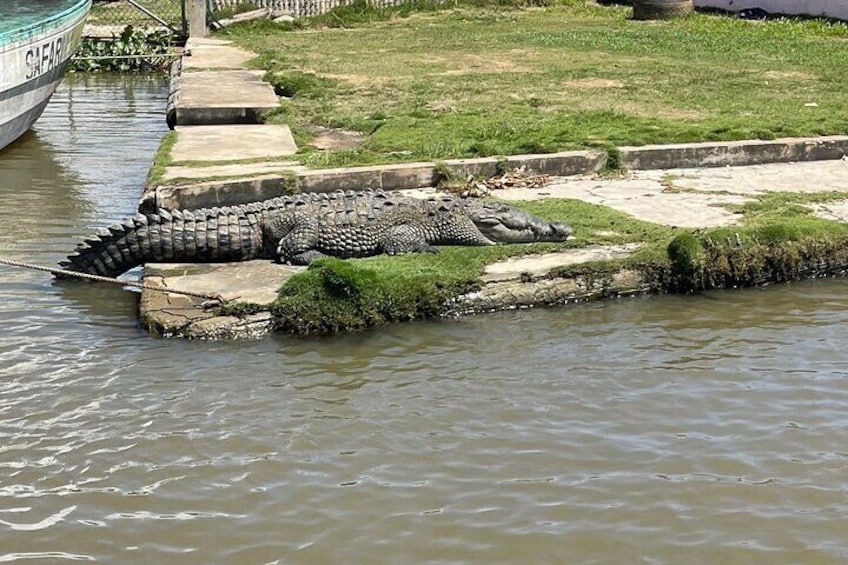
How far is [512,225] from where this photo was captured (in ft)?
24.4

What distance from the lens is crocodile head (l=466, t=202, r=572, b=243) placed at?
7.39m

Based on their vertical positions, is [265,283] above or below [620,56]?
below

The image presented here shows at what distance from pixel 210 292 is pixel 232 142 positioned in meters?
3.90

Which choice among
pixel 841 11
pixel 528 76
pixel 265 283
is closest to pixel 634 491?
pixel 265 283

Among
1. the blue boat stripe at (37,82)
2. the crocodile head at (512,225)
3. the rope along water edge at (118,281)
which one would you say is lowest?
the rope along water edge at (118,281)

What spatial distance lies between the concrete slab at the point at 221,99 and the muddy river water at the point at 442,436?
464 centimetres

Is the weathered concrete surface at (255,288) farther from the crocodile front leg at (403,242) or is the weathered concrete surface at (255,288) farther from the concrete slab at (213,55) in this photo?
the concrete slab at (213,55)

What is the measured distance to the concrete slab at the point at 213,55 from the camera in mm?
15875

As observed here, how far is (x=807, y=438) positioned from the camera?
5.14 m

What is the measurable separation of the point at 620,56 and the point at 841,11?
7.86 metres

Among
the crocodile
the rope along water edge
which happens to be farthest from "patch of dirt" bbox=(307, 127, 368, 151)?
the rope along water edge

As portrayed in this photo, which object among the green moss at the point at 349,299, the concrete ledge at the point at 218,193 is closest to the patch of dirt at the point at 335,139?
the concrete ledge at the point at 218,193

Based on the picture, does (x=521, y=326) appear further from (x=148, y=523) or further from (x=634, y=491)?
(x=148, y=523)

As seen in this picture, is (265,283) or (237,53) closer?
(265,283)
